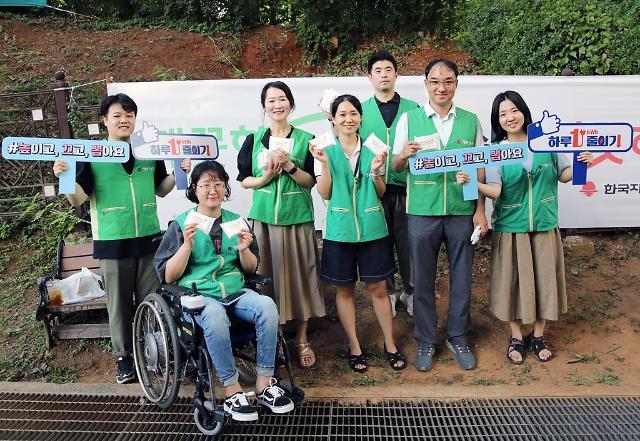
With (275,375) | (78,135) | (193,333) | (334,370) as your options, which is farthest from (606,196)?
(78,135)

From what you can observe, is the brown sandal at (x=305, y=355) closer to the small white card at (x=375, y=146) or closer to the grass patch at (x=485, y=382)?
the grass patch at (x=485, y=382)

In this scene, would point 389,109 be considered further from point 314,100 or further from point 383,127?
point 314,100

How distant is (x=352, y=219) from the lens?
10.9 feet

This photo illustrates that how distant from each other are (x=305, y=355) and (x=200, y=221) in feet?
4.23

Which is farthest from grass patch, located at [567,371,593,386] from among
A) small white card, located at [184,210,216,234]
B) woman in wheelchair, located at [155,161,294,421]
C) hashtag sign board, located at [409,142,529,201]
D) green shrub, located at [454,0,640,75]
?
green shrub, located at [454,0,640,75]

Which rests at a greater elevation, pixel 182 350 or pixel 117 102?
pixel 117 102

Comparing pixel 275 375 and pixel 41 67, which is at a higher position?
pixel 41 67

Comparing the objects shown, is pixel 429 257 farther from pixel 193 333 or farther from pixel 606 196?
pixel 606 196

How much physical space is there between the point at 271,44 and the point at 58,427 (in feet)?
25.8

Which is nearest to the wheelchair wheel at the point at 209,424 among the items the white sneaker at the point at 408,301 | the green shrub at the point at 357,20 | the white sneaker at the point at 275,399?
the white sneaker at the point at 275,399

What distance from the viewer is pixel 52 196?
18.4 feet

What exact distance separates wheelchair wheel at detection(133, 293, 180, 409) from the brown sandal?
907 millimetres

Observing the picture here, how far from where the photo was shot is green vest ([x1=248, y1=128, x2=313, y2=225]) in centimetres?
335

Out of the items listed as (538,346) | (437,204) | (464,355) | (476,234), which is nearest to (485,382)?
(464,355)
